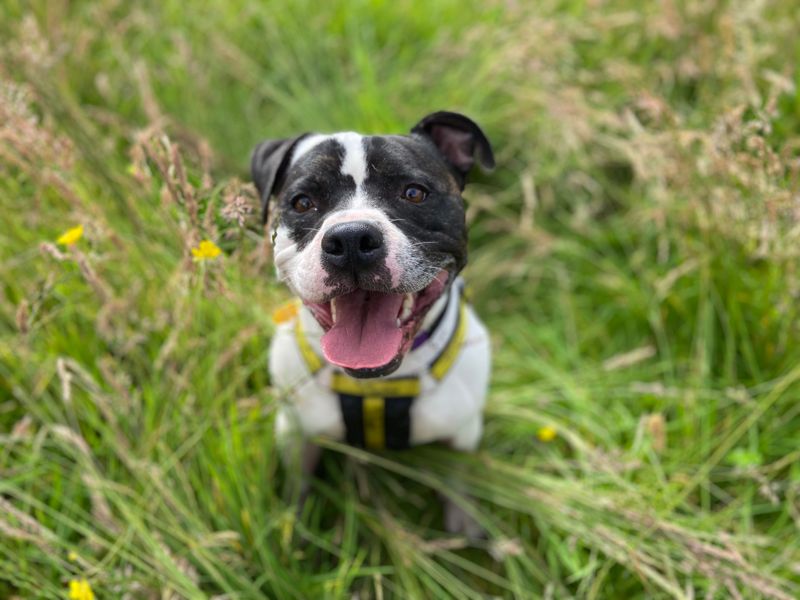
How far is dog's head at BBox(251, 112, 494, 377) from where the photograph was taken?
1.80 metres

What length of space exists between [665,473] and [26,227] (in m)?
2.52

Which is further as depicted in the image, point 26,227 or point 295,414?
point 26,227

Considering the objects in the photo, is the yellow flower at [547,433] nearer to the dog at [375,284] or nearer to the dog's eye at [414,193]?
the dog at [375,284]

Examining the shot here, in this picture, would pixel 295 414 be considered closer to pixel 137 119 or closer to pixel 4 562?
pixel 4 562

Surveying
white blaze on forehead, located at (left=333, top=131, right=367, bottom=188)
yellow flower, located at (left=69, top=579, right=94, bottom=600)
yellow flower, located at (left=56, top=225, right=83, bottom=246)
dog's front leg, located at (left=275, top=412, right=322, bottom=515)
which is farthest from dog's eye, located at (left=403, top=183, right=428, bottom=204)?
yellow flower, located at (left=69, top=579, right=94, bottom=600)

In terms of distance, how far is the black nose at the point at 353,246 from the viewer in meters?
1.75

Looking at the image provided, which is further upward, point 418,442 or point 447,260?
point 447,260

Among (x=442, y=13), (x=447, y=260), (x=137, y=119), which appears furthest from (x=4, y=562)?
(x=442, y=13)

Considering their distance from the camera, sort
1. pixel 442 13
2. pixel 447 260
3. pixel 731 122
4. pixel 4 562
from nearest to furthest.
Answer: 1. pixel 447 260
2. pixel 4 562
3. pixel 731 122
4. pixel 442 13

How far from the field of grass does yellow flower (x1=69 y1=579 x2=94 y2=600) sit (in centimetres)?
3

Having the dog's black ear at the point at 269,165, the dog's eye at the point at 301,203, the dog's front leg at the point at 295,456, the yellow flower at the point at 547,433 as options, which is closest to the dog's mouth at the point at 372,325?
the dog's eye at the point at 301,203

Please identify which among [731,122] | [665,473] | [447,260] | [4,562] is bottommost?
[665,473]

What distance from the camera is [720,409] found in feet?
9.44

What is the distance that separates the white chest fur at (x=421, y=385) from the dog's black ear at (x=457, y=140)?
394 mm
